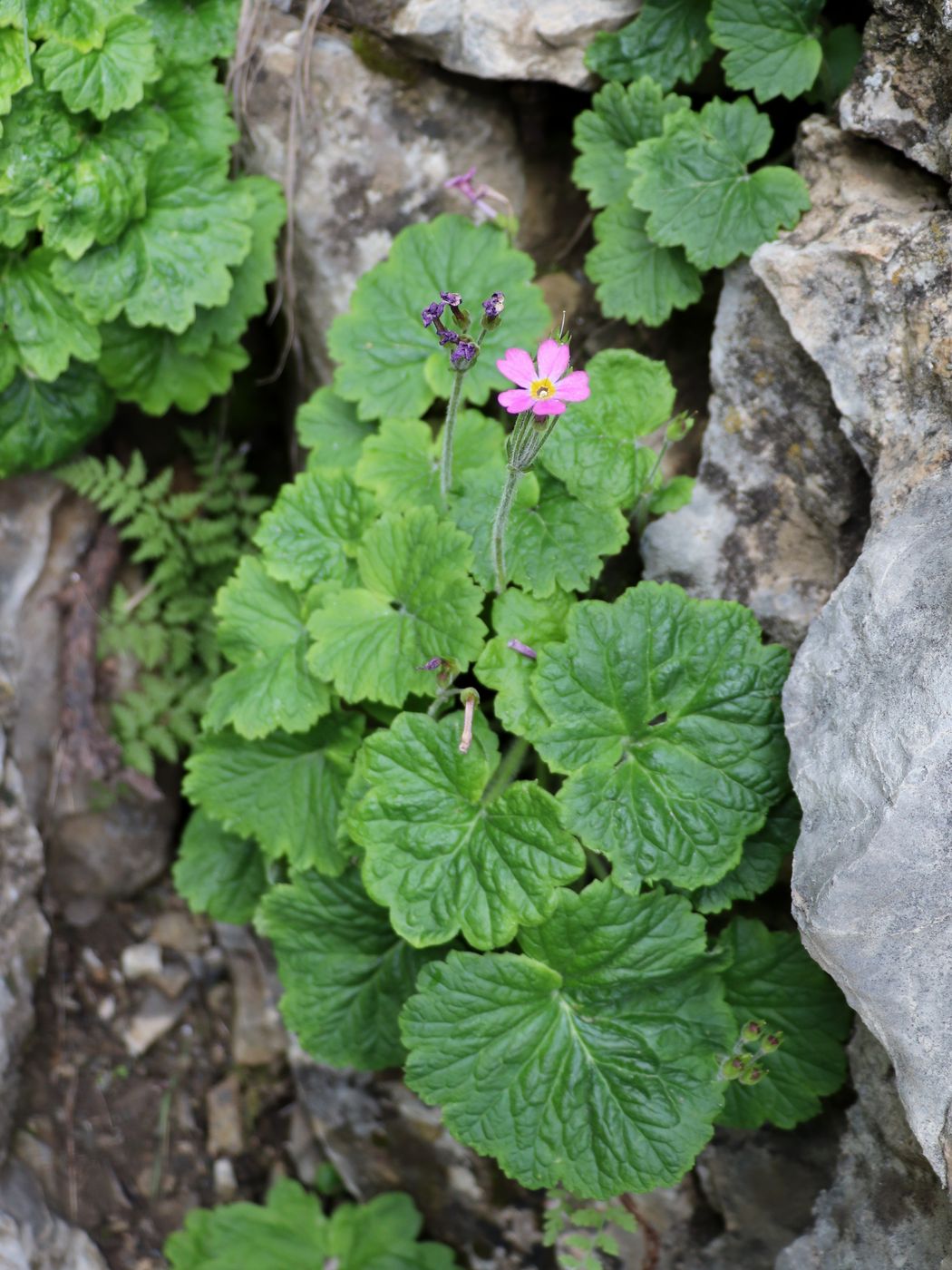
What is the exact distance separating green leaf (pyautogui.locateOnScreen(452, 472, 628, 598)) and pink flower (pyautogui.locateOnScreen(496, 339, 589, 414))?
70cm

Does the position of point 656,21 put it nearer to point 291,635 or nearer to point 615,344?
point 615,344

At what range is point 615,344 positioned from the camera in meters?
3.81

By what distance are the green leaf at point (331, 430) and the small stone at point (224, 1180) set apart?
9.01 feet

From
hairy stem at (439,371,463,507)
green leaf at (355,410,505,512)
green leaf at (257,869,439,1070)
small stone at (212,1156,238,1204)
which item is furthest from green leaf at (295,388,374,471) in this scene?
small stone at (212,1156,238,1204)

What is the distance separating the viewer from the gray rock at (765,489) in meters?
3.14

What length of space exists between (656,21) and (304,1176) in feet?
14.3

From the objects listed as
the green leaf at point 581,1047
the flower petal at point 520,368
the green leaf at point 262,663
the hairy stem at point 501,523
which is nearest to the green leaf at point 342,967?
the green leaf at point 581,1047

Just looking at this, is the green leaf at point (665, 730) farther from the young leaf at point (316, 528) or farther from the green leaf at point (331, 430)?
the green leaf at point (331, 430)

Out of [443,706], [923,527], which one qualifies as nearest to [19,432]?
[443,706]

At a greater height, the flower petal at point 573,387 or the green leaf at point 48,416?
the flower petal at point 573,387

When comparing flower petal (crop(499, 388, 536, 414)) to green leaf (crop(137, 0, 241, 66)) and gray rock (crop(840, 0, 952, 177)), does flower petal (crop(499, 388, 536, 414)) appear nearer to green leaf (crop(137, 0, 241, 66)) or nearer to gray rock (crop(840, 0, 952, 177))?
gray rock (crop(840, 0, 952, 177))

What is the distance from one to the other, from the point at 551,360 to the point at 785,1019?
1.95 m

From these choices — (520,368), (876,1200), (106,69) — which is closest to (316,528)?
(520,368)

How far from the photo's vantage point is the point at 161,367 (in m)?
4.01
